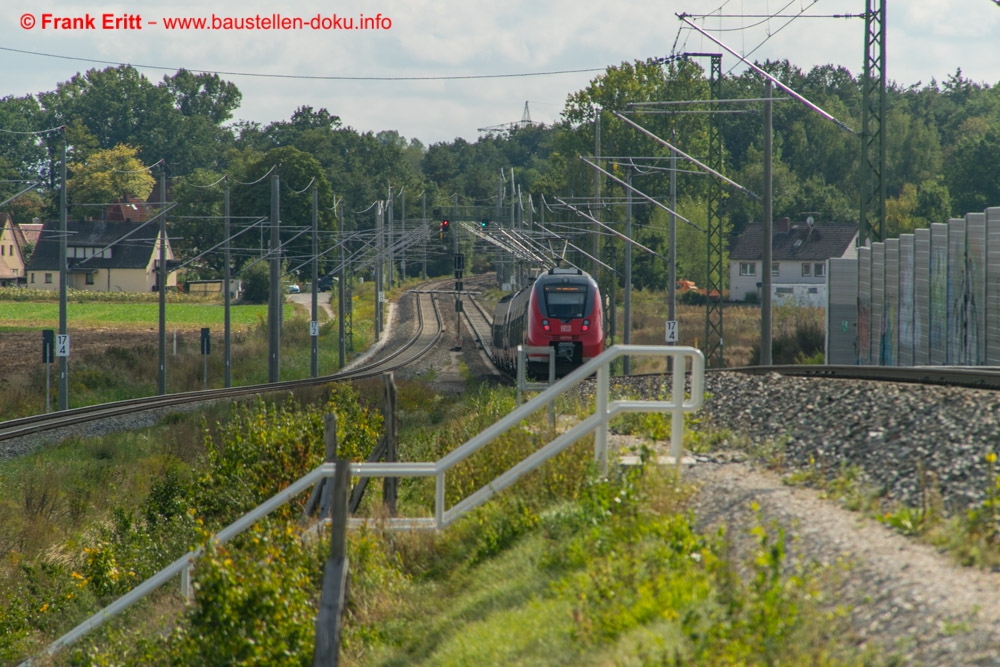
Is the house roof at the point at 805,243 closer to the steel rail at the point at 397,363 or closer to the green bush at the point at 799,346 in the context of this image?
the steel rail at the point at 397,363

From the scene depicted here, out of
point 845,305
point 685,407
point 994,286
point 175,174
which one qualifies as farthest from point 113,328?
point 175,174

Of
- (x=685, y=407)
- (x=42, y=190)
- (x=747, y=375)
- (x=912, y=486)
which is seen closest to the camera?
(x=912, y=486)

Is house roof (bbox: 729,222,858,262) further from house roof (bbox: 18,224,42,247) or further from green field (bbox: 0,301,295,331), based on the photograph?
house roof (bbox: 18,224,42,247)

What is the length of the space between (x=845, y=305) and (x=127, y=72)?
143 metres

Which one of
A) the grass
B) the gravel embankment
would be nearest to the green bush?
the grass

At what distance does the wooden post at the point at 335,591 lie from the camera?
7.44m

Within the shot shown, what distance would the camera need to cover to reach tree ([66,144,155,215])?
4838 inches

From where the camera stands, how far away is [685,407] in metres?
9.66

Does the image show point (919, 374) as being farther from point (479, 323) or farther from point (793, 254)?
point (793, 254)

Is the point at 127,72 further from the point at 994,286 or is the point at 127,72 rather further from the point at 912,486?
the point at 912,486

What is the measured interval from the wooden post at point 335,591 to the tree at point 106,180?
114m

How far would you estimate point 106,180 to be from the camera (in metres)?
124

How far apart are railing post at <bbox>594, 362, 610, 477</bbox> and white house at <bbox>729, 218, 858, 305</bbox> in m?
83.4

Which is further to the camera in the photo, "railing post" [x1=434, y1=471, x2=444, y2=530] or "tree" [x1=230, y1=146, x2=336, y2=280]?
"tree" [x1=230, y1=146, x2=336, y2=280]
